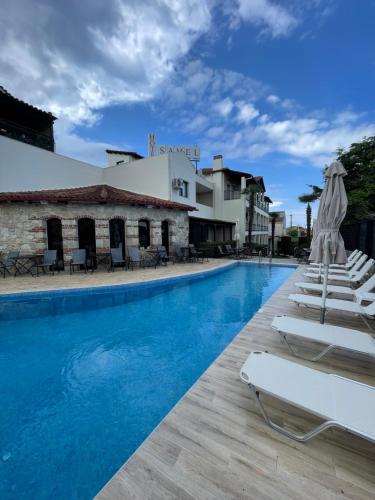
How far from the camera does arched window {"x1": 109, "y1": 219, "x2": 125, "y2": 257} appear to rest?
11734mm

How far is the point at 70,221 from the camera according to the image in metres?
10.9

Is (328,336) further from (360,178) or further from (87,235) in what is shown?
(360,178)

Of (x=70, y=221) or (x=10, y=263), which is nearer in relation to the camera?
(x=10, y=263)

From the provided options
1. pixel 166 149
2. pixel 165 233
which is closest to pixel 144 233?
pixel 165 233

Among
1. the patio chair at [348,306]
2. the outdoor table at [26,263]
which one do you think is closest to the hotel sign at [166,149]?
the outdoor table at [26,263]

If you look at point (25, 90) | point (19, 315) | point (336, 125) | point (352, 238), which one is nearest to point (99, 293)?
point (19, 315)

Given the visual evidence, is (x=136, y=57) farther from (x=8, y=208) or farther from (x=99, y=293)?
(x=99, y=293)

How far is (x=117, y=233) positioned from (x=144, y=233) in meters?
1.60

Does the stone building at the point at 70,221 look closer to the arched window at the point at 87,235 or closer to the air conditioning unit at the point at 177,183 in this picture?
the arched window at the point at 87,235

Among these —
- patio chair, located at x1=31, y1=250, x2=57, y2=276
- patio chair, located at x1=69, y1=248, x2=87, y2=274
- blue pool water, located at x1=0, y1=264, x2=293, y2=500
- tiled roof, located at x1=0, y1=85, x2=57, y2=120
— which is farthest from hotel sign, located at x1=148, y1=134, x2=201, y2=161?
blue pool water, located at x1=0, y1=264, x2=293, y2=500

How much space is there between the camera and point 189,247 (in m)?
13.6

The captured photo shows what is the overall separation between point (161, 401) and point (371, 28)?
11.8 metres

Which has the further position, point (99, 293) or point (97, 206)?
point (97, 206)

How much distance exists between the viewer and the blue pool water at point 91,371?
7.00 feet
